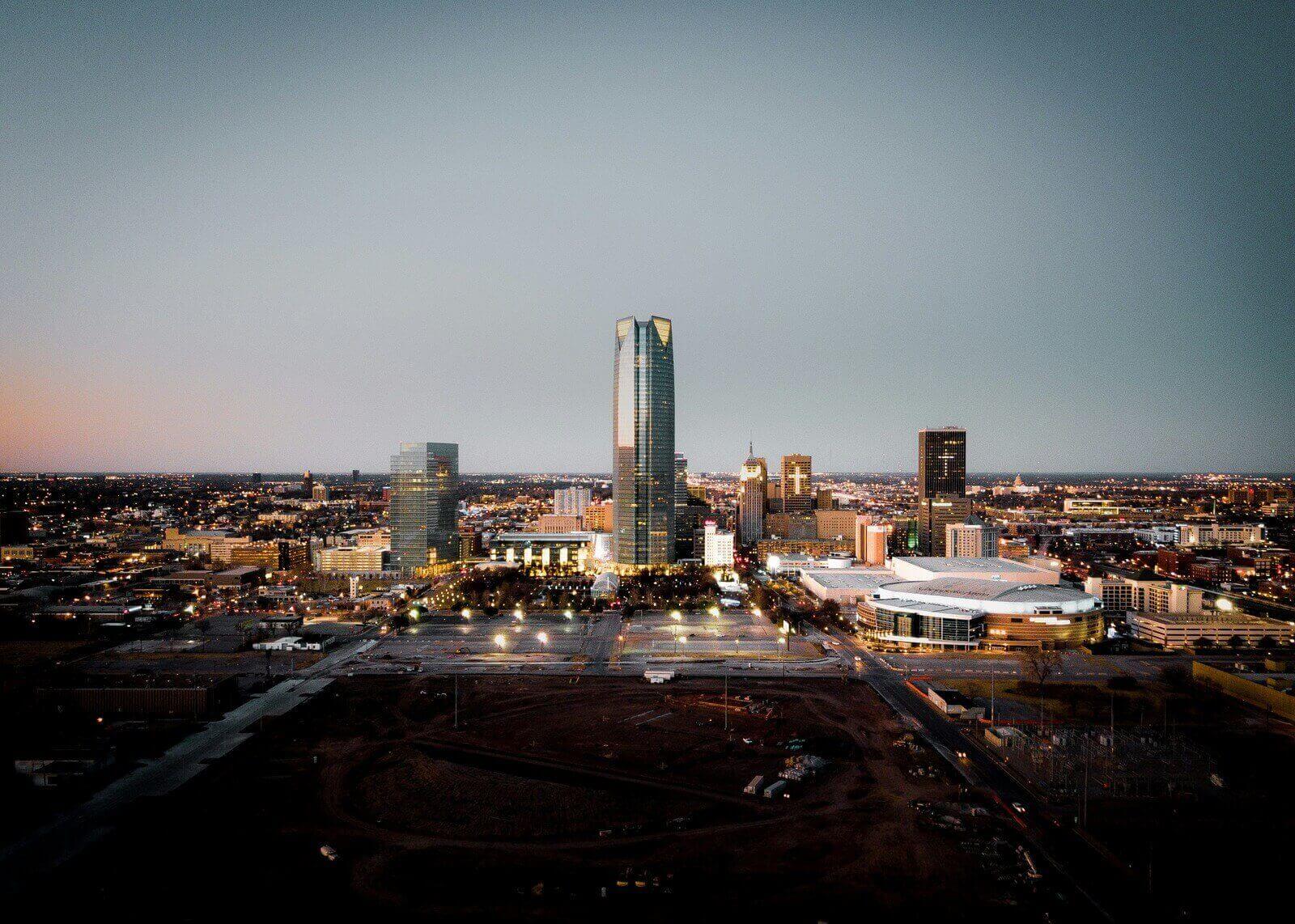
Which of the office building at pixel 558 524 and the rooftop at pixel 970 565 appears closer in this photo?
the rooftop at pixel 970 565

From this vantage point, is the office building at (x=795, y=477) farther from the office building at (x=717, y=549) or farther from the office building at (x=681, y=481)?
the office building at (x=717, y=549)

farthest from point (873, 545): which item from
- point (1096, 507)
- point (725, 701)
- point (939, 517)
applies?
point (1096, 507)

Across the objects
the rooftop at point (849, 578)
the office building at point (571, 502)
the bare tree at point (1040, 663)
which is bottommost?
the bare tree at point (1040, 663)

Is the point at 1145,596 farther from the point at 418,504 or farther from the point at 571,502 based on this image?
the point at 571,502

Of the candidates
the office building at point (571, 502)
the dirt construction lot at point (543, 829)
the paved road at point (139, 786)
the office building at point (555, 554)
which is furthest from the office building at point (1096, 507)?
the paved road at point (139, 786)

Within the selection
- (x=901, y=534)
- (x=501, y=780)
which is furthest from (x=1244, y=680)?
(x=901, y=534)

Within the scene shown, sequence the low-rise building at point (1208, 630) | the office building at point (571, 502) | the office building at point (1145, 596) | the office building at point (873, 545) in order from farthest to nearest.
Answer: the office building at point (571, 502) < the office building at point (873, 545) < the office building at point (1145, 596) < the low-rise building at point (1208, 630)

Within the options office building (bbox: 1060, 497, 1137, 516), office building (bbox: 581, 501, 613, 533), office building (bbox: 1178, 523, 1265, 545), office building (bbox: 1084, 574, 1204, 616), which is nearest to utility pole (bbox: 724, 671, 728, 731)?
office building (bbox: 1084, 574, 1204, 616)
